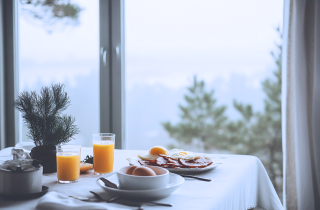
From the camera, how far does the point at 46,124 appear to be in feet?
3.48

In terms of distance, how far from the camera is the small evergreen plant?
1060mm

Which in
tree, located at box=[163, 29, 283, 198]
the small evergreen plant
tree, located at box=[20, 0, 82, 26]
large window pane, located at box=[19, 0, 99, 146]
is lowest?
tree, located at box=[163, 29, 283, 198]

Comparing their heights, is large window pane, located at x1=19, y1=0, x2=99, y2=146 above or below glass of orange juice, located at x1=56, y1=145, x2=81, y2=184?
above

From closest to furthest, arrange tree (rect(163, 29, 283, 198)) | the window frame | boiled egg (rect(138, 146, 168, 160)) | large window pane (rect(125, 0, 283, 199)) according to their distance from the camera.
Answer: boiled egg (rect(138, 146, 168, 160)) < the window frame < large window pane (rect(125, 0, 283, 199)) < tree (rect(163, 29, 283, 198))

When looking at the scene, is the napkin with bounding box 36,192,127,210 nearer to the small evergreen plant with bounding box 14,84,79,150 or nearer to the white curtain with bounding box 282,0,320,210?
the small evergreen plant with bounding box 14,84,79,150

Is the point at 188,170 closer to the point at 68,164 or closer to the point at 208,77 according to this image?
the point at 68,164

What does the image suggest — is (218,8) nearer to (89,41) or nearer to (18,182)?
(89,41)

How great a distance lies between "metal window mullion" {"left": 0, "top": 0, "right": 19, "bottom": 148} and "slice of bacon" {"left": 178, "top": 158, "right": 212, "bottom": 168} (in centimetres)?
240

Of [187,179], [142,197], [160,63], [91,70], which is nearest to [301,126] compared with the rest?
[187,179]

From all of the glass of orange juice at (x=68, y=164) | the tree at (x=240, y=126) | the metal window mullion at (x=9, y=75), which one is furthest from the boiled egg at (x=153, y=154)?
the tree at (x=240, y=126)

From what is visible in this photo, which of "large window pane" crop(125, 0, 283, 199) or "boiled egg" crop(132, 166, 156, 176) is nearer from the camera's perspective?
"boiled egg" crop(132, 166, 156, 176)

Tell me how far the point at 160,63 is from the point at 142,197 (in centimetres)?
295

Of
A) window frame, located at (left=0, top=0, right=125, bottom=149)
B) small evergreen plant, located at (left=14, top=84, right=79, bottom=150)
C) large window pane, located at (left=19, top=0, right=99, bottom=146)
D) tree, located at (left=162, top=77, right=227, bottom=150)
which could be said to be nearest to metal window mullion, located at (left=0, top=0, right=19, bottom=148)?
large window pane, located at (left=19, top=0, right=99, bottom=146)

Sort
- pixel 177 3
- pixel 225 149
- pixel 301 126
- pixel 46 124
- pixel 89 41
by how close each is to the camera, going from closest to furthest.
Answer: pixel 46 124
pixel 301 126
pixel 89 41
pixel 177 3
pixel 225 149
